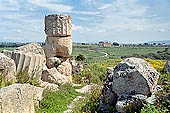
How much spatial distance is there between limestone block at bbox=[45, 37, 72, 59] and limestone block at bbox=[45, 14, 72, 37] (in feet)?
1.42

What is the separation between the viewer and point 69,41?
52.3 feet

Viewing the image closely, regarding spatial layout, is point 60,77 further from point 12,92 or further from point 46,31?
point 12,92

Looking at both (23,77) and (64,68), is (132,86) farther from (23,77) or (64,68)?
(64,68)

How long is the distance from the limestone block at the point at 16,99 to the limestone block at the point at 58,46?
30.0ft

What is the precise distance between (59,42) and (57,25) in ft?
3.98

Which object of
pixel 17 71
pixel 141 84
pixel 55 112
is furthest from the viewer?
pixel 17 71

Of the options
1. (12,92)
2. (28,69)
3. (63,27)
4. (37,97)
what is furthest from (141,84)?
(63,27)

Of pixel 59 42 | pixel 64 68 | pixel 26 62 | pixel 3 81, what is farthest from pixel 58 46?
pixel 3 81

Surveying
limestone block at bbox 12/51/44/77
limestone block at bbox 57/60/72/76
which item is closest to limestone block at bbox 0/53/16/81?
limestone block at bbox 12/51/44/77

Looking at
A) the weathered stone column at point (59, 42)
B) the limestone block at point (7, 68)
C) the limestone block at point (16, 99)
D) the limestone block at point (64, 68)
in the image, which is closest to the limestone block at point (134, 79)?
the limestone block at point (16, 99)

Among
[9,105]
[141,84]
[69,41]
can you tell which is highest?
[69,41]

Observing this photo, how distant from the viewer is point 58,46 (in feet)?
51.5

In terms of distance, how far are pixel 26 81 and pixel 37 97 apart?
4.25 ft

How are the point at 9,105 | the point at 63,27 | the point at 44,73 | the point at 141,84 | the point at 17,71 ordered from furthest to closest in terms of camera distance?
the point at 63,27
the point at 44,73
the point at 17,71
the point at 141,84
the point at 9,105
